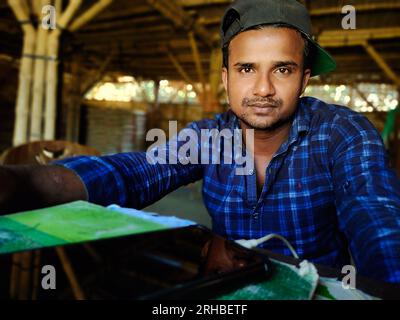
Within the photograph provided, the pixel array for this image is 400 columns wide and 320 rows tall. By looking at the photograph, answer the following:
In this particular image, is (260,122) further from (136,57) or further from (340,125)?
(136,57)

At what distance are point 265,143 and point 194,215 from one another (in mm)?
3701

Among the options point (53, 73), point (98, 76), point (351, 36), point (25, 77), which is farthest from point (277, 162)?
point (98, 76)

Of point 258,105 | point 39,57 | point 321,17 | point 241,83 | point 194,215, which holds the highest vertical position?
point 321,17

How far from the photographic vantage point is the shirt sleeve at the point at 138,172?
1.32m

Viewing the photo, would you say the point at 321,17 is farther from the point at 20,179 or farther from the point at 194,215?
the point at 20,179

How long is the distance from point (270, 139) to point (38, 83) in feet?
10.8

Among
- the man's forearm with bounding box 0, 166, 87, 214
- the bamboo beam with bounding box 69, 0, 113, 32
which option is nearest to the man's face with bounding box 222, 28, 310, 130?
the man's forearm with bounding box 0, 166, 87, 214

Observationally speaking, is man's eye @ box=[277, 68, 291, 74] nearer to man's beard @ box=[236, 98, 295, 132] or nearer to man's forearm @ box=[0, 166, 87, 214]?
man's beard @ box=[236, 98, 295, 132]

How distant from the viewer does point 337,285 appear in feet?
2.34

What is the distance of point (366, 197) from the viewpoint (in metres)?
1.16

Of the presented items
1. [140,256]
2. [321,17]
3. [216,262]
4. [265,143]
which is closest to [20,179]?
[140,256]

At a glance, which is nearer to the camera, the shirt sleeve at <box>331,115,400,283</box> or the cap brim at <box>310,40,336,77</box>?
the shirt sleeve at <box>331,115,400,283</box>

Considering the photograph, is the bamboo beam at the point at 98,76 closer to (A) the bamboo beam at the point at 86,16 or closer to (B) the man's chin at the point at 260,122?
(A) the bamboo beam at the point at 86,16

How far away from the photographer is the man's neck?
1.60 meters
